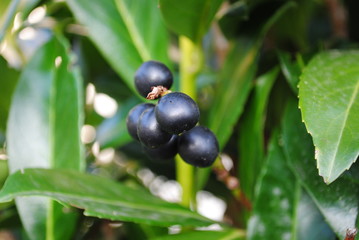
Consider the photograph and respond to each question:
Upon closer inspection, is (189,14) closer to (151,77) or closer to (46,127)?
(151,77)

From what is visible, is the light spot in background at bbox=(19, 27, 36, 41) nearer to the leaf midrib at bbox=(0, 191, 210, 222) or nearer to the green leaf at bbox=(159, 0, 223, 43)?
the green leaf at bbox=(159, 0, 223, 43)

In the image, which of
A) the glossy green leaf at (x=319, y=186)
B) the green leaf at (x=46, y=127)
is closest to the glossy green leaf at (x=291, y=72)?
the glossy green leaf at (x=319, y=186)

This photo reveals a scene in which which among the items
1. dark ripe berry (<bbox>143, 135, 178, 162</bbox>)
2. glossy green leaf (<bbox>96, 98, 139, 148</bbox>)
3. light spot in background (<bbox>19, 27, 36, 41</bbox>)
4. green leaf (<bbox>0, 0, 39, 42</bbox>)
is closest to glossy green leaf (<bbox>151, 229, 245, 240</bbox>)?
dark ripe berry (<bbox>143, 135, 178, 162</bbox>)

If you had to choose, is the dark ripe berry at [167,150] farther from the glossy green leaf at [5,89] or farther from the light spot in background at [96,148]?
the glossy green leaf at [5,89]

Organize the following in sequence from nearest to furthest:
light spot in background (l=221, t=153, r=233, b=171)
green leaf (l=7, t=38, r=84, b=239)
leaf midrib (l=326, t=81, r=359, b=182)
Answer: leaf midrib (l=326, t=81, r=359, b=182) → green leaf (l=7, t=38, r=84, b=239) → light spot in background (l=221, t=153, r=233, b=171)

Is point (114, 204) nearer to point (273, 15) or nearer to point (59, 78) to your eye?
point (59, 78)

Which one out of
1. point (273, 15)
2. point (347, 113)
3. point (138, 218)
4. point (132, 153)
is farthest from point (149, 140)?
point (132, 153)
